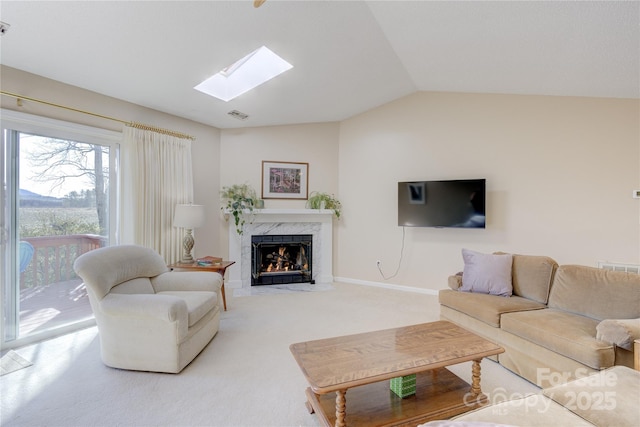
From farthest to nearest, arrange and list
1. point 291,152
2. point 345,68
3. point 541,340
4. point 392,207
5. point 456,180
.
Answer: point 291,152 < point 392,207 < point 456,180 < point 345,68 < point 541,340

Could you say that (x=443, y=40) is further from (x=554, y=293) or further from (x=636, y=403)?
(x=636, y=403)

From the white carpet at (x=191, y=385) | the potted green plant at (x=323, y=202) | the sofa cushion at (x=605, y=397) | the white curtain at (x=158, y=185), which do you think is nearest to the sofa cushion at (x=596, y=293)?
the white carpet at (x=191, y=385)

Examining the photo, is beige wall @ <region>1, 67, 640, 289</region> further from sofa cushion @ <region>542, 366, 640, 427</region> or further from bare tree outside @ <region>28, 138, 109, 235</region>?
sofa cushion @ <region>542, 366, 640, 427</region>

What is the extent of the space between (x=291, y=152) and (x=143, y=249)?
2.83 metres

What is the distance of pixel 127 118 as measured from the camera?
11.7ft

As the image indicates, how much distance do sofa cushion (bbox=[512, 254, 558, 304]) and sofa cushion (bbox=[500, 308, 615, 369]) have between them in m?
0.23

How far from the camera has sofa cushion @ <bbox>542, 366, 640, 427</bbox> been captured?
3.68 ft

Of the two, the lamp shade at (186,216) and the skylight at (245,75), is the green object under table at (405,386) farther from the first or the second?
the skylight at (245,75)

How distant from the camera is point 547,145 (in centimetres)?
371

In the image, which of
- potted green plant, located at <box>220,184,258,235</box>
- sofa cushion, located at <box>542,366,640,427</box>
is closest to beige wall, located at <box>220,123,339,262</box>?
potted green plant, located at <box>220,184,258,235</box>

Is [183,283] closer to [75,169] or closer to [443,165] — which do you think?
[75,169]

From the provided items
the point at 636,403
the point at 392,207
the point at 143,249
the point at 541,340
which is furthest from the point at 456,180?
the point at 143,249

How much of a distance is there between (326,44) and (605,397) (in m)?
3.19

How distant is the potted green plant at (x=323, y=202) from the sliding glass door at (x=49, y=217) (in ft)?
9.18
